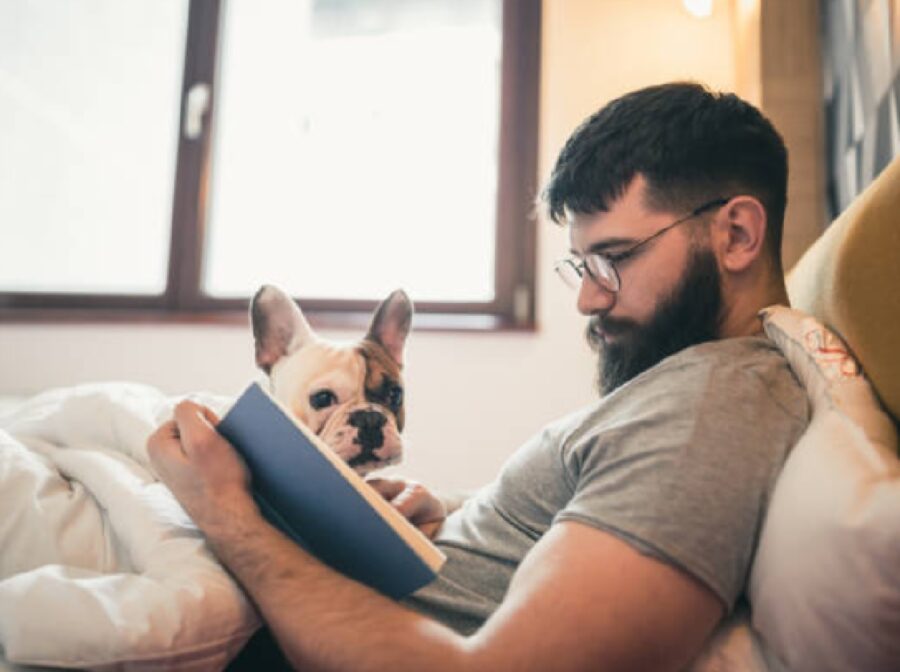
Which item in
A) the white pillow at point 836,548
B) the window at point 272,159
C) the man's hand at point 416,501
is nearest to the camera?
the white pillow at point 836,548

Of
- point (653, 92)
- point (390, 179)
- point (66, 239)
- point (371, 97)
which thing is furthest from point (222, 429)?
point (66, 239)

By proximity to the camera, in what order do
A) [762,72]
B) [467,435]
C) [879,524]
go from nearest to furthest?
[879,524] < [762,72] < [467,435]

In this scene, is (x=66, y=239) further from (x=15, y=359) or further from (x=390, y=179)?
(x=390, y=179)

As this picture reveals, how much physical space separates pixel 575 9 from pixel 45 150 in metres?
1.91

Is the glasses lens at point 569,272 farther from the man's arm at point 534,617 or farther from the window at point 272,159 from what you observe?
the window at point 272,159

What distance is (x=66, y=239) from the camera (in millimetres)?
2412

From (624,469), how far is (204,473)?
17.1 inches

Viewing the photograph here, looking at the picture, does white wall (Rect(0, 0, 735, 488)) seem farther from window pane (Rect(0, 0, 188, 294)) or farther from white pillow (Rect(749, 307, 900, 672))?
white pillow (Rect(749, 307, 900, 672))

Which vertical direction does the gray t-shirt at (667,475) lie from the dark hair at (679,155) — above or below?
below

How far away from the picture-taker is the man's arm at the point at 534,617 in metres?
0.56

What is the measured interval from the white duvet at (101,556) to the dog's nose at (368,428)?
0.93 feet

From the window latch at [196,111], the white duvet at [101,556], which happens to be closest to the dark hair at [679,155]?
the white duvet at [101,556]

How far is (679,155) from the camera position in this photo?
874 mm

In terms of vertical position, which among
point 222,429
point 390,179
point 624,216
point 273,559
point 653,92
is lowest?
point 273,559
